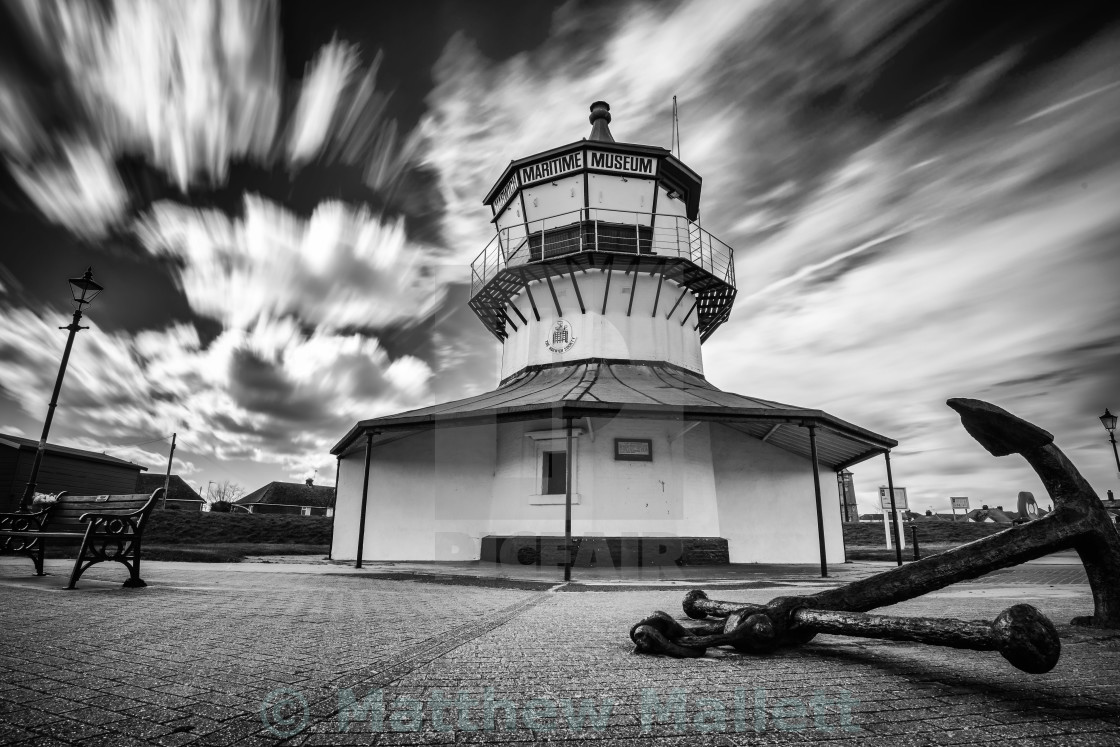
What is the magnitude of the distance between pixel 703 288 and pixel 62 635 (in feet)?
47.6

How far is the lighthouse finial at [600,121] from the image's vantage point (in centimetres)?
1753

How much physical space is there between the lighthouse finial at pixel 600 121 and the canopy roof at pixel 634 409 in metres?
7.82

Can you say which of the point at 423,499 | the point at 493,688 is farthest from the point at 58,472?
the point at 493,688

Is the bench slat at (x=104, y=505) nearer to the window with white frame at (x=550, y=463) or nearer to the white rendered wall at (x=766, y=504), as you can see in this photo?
the window with white frame at (x=550, y=463)

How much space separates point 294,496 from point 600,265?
36997 mm

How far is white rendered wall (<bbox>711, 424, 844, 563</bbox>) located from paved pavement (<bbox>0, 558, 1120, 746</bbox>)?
1027 cm

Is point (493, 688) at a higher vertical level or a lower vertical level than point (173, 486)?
lower

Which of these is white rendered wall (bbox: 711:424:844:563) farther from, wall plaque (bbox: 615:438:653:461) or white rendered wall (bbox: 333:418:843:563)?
wall plaque (bbox: 615:438:653:461)

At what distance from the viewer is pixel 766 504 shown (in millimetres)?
13445

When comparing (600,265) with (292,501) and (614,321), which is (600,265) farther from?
(292,501)

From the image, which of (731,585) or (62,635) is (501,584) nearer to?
(731,585)

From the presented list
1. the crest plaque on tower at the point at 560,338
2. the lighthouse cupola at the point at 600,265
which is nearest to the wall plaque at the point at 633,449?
the lighthouse cupola at the point at 600,265

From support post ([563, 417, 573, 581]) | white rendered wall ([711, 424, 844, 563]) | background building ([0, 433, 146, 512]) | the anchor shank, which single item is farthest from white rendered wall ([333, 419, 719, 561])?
background building ([0, 433, 146, 512])

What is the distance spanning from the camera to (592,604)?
466cm
